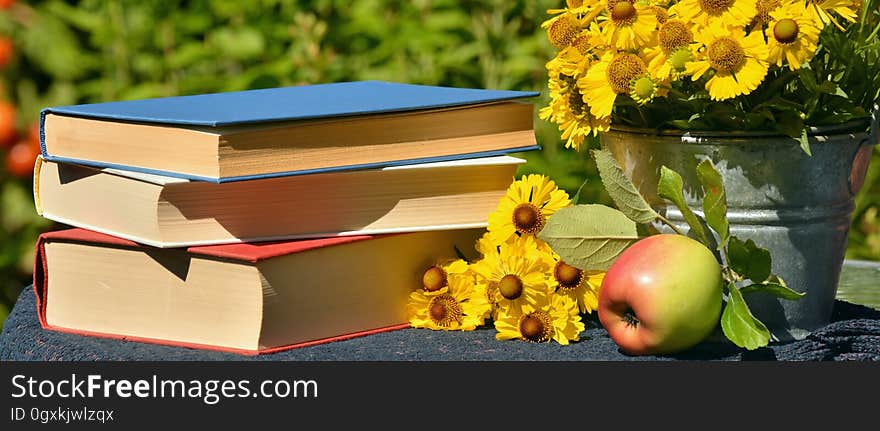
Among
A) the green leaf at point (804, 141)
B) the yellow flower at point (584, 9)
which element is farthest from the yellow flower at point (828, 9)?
the yellow flower at point (584, 9)

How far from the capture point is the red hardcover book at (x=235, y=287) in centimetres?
111

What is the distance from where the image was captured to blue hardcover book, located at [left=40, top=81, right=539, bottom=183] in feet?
3.62

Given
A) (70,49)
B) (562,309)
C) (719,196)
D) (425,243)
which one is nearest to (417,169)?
(425,243)

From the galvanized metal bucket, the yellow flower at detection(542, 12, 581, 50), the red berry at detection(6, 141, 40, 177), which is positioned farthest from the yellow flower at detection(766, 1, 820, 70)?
the red berry at detection(6, 141, 40, 177)

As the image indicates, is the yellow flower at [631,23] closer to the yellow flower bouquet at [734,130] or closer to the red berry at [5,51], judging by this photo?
the yellow flower bouquet at [734,130]

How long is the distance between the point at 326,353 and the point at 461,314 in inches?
7.1

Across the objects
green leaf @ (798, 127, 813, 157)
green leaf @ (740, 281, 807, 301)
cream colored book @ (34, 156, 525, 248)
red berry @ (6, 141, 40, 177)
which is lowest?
red berry @ (6, 141, 40, 177)

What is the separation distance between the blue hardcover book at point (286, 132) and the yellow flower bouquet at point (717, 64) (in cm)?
12

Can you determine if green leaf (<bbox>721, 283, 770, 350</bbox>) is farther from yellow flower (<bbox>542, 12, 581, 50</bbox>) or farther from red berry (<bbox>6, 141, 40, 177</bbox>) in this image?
red berry (<bbox>6, 141, 40, 177</bbox>)

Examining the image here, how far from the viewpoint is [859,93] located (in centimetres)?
114

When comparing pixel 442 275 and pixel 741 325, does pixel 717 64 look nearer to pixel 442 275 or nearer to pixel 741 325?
pixel 741 325

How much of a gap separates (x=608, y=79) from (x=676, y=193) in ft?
0.45

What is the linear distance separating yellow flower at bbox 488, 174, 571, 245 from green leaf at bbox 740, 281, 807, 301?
225 mm

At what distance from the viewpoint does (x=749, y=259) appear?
3.55 ft
